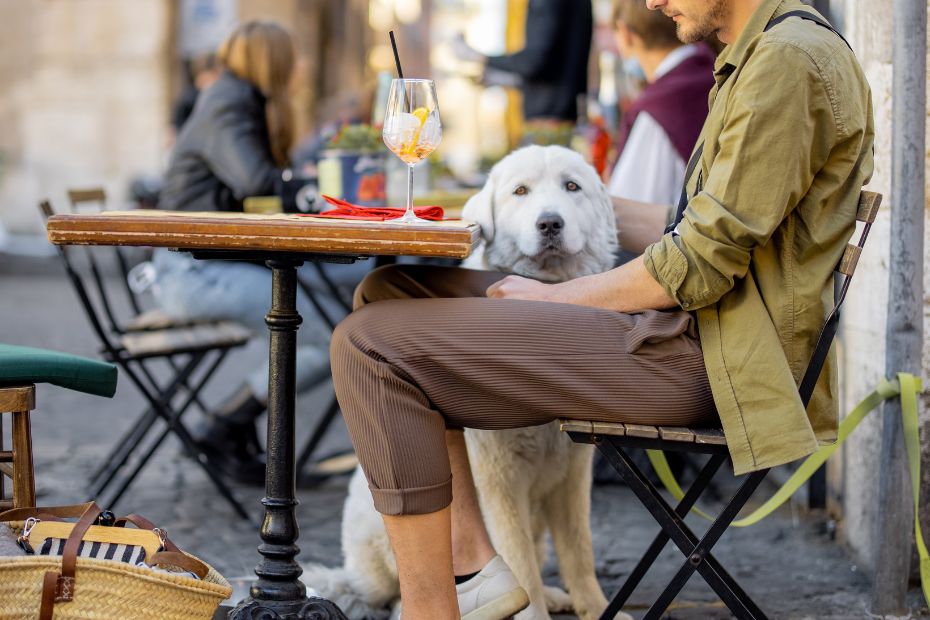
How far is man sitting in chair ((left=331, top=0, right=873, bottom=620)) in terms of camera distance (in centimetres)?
241

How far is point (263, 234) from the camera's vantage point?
8.32 ft

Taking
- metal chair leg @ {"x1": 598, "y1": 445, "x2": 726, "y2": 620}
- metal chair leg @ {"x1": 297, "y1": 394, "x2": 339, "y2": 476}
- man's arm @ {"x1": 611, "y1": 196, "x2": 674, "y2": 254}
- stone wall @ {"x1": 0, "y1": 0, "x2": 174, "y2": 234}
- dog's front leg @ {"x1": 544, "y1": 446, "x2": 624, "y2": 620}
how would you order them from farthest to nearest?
1. stone wall @ {"x1": 0, "y1": 0, "x2": 174, "y2": 234}
2. metal chair leg @ {"x1": 297, "y1": 394, "x2": 339, "y2": 476}
3. man's arm @ {"x1": 611, "y1": 196, "x2": 674, "y2": 254}
4. dog's front leg @ {"x1": 544, "y1": 446, "x2": 624, "y2": 620}
5. metal chair leg @ {"x1": 598, "y1": 445, "x2": 726, "y2": 620}

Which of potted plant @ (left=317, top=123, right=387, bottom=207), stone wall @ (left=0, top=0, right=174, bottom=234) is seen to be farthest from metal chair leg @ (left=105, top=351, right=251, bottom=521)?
stone wall @ (left=0, top=0, right=174, bottom=234)

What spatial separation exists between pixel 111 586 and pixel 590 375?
1.11 meters

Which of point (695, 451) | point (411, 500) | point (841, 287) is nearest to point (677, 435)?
point (695, 451)

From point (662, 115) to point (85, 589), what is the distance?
109 inches

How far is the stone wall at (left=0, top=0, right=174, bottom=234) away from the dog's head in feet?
37.8

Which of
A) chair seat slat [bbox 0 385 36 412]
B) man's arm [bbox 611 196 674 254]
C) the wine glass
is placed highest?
the wine glass

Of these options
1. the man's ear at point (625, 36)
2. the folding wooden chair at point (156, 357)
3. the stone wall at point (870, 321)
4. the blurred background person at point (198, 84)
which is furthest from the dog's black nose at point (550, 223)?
the blurred background person at point (198, 84)

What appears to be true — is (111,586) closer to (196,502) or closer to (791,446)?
(791,446)

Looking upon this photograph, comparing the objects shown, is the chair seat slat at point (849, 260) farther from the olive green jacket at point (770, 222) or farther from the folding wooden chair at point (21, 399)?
the folding wooden chair at point (21, 399)

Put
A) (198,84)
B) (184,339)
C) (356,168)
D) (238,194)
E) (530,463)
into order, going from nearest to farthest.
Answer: (530,463) < (356,168) < (184,339) < (238,194) < (198,84)

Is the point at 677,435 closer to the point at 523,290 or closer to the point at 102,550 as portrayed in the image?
the point at 523,290

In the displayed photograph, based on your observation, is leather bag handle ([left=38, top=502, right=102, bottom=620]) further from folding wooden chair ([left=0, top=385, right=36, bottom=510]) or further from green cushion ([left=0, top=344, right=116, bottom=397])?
green cushion ([left=0, top=344, right=116, bottom=397])
